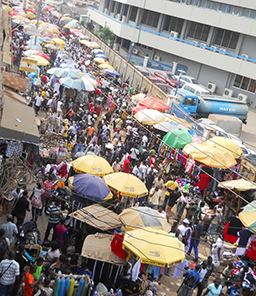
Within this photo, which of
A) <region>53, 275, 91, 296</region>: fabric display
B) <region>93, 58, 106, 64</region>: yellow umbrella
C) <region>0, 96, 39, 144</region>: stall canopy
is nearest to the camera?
<region>53, 275, 91, 296</region>: fabric display

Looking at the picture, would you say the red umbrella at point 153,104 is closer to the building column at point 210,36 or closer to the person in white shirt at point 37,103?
the person in white shirt at point 37,103

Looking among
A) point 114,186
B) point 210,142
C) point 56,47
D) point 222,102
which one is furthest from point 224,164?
point 56,47

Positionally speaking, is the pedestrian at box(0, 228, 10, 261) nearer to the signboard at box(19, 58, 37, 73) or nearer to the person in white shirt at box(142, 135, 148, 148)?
A: the person in white shirt at box(142, 135, 148, 148)

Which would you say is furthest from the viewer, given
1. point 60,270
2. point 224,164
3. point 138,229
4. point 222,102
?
point 222,102

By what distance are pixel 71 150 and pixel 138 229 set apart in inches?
295

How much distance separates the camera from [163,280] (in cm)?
1134

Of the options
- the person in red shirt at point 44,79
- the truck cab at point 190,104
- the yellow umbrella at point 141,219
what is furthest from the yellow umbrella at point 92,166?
the truck cab at point 190,104

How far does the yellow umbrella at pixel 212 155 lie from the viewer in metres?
16.4

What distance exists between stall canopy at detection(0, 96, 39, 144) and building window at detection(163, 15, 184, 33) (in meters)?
35.4

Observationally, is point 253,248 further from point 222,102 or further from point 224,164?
point 222,102

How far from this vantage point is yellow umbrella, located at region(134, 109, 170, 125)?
19734mm

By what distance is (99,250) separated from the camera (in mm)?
9375

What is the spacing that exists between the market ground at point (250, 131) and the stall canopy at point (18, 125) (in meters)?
17.4

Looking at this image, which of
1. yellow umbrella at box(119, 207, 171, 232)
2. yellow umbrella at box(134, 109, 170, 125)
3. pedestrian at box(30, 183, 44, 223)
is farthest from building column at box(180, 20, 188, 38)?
yellow umbrella at box(119, 207, 171, 232)
